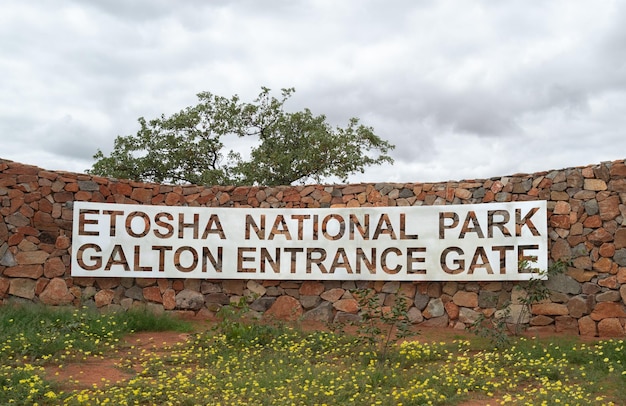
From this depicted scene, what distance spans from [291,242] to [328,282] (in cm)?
89

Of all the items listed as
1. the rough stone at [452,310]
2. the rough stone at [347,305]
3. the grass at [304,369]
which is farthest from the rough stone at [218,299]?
the rough stone at [452,310]

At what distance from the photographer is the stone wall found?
9.41m

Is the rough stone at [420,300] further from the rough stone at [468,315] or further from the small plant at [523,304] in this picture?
the small plant at [523,304]

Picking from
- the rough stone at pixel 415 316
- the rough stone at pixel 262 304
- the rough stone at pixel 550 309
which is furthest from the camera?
the rough stone at pixel 262 304

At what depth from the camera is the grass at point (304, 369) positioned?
6.41 metres

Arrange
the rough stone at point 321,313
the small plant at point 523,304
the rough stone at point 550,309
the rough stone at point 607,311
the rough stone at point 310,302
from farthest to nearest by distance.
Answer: the rough stone at point 310,302 → the rough stone at point 321,313 → the rough stone at point 550,309 → the rough stone at point 607,311 → the small plant at point 523,304

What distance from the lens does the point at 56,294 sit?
34.7 feet

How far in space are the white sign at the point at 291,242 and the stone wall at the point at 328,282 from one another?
0.24 metres

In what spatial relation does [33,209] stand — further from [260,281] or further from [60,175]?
[260,281]

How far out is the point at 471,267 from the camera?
9.90 metres

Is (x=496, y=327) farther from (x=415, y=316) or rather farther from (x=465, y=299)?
(x=415, y=316)

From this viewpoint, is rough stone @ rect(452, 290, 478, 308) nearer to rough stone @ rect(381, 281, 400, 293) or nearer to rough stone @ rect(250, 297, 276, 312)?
rough stone @ rect(381, 281, 400, 293)

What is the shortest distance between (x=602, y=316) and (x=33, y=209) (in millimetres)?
8999

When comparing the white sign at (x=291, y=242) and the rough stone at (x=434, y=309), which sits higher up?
the white sign at (x=291, y=242)
